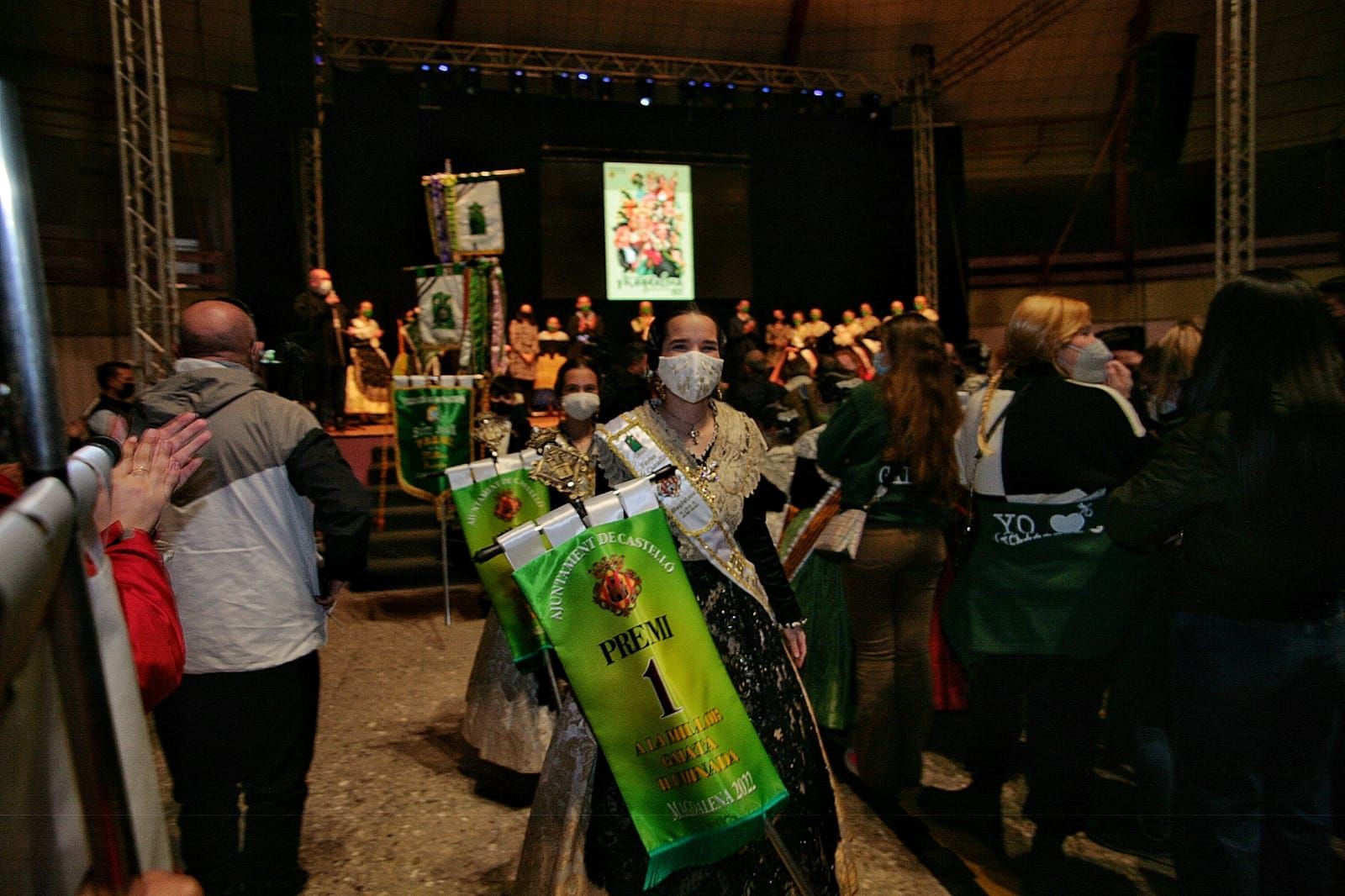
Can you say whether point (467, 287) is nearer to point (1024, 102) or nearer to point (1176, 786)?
point (1176, 786)

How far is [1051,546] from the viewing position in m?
2.38

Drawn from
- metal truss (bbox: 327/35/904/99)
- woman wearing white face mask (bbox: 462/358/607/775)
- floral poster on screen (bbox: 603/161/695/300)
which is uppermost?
metal truss (bbox: 327/35/904/99)

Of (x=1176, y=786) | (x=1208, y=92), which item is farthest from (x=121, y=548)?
(x=1208, y=92)

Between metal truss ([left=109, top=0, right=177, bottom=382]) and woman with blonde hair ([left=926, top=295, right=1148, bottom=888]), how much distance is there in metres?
5.75

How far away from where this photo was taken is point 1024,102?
14344 millimetres

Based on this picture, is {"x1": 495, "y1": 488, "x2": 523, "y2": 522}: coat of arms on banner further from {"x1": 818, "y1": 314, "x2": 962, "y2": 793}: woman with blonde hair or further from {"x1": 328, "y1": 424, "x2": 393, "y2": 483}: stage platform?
{"x1": 328, "y1": 424, "x2": 393, "y2": 483}: stage platform

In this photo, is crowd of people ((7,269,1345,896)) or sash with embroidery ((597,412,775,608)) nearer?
crowd of people ((7,269,1345,896))

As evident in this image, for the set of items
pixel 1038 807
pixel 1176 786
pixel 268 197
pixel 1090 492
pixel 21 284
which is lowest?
pixel 1038 807

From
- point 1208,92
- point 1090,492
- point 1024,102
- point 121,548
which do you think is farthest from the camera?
point 1024,102

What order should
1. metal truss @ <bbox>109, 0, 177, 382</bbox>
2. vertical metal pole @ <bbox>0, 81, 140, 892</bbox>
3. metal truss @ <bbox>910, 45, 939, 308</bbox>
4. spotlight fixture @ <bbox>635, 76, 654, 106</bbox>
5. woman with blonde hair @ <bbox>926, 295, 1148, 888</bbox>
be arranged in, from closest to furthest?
1. vertical metal pole @ <bbox>0, 81, 140, 892</bbox>
2. woman with blonde hair @ <bbox>926, 295, 1148, 888</bbox>
3. metal truss @ <bbox>109, 0, 177, 382</bbox>
4. spotlight fixture @ <bbox>635, 76, 654, 106</bbox>
5. metal truss @ <bbox>910, 45, 939, 308</bbox>

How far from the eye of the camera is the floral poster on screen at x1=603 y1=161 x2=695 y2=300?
44.0 ft

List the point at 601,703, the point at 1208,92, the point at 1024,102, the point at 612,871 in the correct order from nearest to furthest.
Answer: the point at 601,703, the point at 612,871, the point at 1208,92, the point at 1024,102

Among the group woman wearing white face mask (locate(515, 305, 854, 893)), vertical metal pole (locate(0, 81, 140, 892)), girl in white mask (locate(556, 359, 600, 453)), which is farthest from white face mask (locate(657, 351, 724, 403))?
vertical metal pole (locate(0, 81, 140, 892))

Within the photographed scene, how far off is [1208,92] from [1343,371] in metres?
13.7
